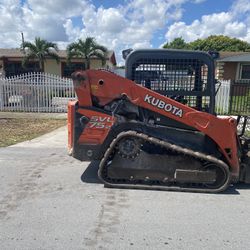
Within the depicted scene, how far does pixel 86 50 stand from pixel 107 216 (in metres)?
26.8

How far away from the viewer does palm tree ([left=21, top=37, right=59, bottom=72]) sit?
94.5 feet

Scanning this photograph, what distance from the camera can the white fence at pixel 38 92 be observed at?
45.1ft

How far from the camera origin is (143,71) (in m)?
5.06

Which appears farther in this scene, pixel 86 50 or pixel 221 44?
pixel 221 44

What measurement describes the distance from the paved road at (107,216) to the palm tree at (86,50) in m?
25.0

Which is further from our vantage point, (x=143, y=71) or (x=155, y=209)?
(x=143, y=71)

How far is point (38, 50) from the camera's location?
28922 mm

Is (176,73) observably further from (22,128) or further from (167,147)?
(22,128)

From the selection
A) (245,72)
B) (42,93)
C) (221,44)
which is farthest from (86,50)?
(221,44)

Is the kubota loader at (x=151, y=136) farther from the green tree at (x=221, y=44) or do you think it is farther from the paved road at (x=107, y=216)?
the green tree at (x=221, y=44)

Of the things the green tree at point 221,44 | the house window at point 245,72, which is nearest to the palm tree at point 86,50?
the house window at point 245,72

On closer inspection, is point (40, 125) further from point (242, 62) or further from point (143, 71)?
point (242, 62)

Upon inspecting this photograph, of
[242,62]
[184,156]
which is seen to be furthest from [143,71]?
[242,62]

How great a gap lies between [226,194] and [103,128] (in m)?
1.96
